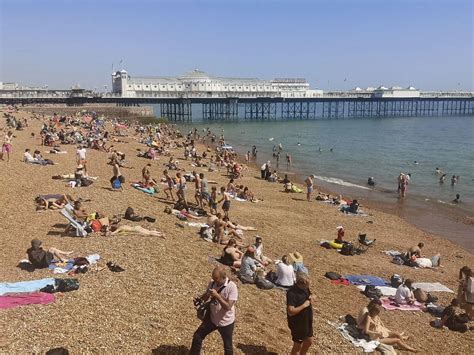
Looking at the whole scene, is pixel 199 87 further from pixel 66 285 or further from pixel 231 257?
pixel 66 285

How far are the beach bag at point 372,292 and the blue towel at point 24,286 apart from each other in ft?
19.3

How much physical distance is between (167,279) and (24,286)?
2.20m

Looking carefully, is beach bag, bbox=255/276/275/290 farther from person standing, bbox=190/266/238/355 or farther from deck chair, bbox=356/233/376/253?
deck chair, bbox=356/233/376/253

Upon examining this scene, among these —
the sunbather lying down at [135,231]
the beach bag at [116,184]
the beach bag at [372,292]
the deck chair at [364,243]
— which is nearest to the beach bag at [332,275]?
the beach bag at [372,292]

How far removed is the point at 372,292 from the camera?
9047mm

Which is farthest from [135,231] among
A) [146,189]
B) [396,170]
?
[396,170]

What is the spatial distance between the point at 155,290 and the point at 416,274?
6811mm

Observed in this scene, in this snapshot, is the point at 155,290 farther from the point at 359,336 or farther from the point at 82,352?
the point at 359,336

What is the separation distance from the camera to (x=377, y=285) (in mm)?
9586

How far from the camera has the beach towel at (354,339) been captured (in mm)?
6705

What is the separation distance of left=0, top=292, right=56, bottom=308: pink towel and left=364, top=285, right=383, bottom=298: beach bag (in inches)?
231

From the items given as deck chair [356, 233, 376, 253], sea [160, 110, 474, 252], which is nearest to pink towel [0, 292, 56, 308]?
deck chair [356, 233, 376, 253]

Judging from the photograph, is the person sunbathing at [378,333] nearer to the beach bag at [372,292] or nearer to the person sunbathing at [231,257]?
the beach bag at [372,292]

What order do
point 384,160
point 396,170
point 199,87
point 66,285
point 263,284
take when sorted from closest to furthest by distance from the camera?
point 66,285
point 263,284
point 396,170
point 384,160
point 199,87
